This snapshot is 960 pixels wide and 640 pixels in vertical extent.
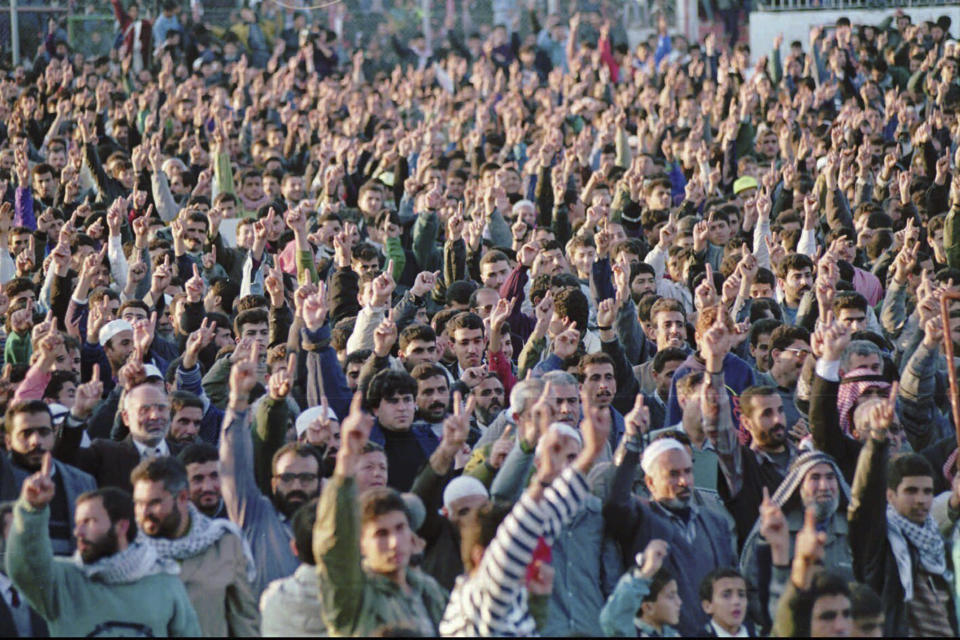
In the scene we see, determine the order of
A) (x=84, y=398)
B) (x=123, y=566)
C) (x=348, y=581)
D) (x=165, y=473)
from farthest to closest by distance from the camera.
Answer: (x=84, y=398)
(x=165, y=473)
(x=123, y=566)
(x=348, y=581)

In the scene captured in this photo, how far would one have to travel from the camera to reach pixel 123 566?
535 cm

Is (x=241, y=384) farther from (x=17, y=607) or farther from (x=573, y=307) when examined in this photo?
(x=573, y=307)

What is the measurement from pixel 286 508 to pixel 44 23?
15.8 metres

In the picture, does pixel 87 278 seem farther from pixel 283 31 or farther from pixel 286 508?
pixel 283 31

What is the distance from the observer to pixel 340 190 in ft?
44.0

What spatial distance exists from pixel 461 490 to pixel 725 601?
2.93ft

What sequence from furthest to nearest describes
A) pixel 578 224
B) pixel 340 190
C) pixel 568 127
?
pixel 568 127 < pixel 340 190 < pixel 578 224

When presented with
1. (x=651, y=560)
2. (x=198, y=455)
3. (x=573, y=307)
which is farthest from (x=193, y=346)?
(x=651, y=560)

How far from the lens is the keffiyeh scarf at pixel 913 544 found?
20.5 feet

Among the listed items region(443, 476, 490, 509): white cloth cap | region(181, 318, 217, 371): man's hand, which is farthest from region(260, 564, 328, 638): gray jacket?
region(181, 318, 217, 371): man's hand

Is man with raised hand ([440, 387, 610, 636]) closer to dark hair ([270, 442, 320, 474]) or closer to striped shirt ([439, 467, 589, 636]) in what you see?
striped shirt ([439, 467, 589, 636])

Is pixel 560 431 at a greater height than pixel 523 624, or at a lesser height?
greater

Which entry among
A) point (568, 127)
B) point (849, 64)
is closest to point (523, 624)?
point (568, 127)

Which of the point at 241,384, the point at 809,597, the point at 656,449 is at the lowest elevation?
the point at 809,597
